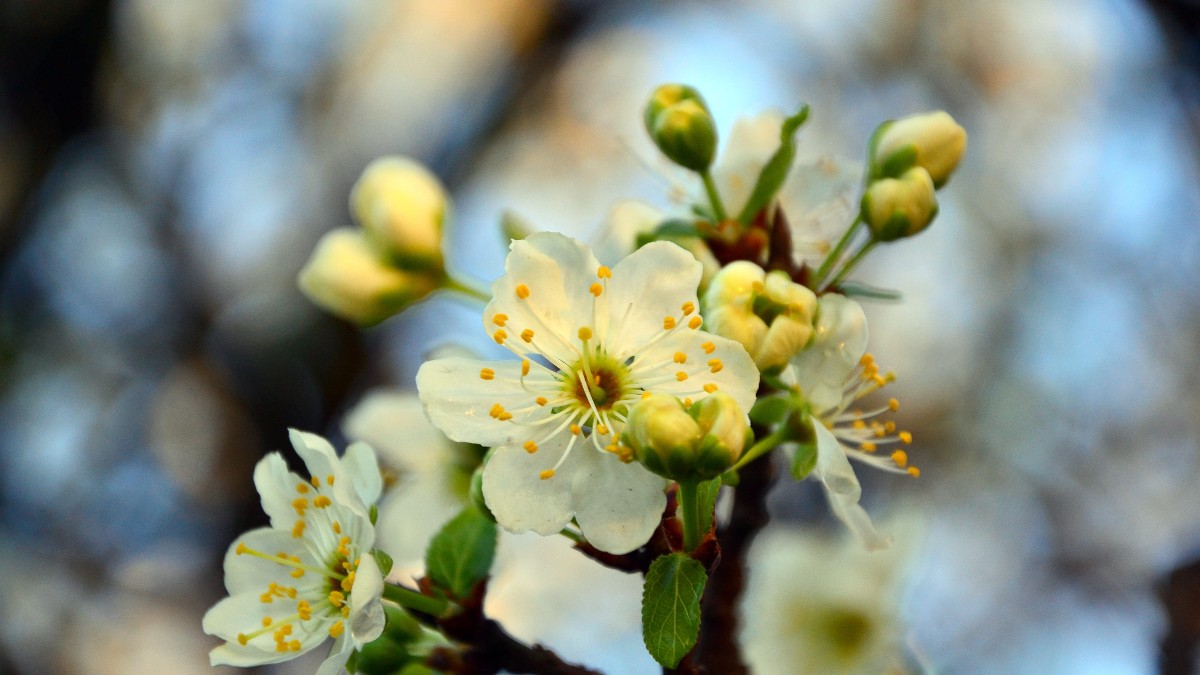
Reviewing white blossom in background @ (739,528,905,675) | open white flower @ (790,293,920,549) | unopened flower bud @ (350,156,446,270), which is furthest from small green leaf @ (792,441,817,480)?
unopened flower bud @ (350,156,446,270)

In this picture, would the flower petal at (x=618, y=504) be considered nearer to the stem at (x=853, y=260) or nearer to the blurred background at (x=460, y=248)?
the stem at (x=853, y=260)

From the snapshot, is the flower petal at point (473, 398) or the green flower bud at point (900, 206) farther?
the green flower bud at point (900, 206)

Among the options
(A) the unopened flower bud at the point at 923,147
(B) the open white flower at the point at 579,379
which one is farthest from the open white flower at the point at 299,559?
(A) the unopened flower bud at the point at 923,147

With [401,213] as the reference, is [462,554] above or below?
below

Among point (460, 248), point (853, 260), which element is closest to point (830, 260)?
point (853, 260)

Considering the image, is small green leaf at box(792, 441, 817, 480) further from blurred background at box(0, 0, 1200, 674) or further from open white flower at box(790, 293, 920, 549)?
blurred background at box(0, 0, 1200, 674)

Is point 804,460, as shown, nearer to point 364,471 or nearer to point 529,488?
point 529,488
